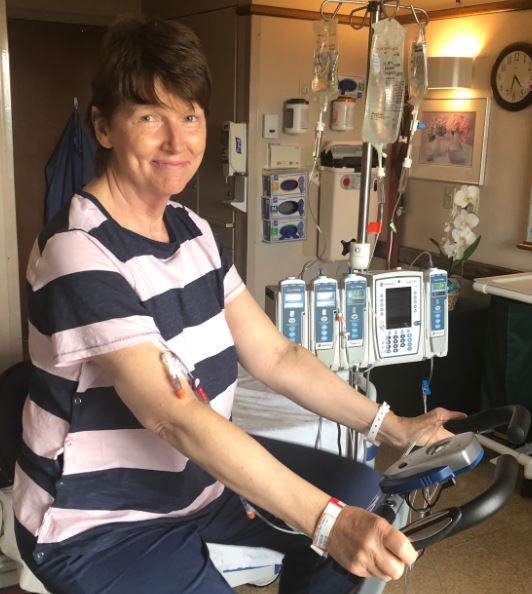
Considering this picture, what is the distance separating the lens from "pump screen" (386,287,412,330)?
207 cm

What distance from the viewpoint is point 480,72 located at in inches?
143

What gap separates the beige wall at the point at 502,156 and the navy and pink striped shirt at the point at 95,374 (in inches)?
103

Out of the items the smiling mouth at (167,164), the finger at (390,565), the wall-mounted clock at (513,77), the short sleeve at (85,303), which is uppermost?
the wall-mounted clock at (513,77)

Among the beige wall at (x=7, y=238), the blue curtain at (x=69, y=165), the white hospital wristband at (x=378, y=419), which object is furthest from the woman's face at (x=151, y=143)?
the blue curtain at (x=69, y=165)

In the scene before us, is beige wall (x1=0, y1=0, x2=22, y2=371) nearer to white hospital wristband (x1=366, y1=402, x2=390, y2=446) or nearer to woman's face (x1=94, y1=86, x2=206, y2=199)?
woman's face (x1=94, y1=86, x2=206, y2=199)

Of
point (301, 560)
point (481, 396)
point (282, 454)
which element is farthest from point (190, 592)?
point (481, 396)

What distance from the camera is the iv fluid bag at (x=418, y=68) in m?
2.11

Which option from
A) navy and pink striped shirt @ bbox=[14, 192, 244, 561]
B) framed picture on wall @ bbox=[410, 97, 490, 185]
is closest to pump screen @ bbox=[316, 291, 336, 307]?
navy and pink striped shirt @ bbox=[14, 192, 244, 561]

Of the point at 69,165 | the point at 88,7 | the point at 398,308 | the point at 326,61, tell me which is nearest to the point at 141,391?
the point at 398,308

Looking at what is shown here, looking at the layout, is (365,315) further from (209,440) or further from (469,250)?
(469,250)

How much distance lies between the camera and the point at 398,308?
2.08 metres

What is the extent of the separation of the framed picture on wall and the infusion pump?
5.71 feet

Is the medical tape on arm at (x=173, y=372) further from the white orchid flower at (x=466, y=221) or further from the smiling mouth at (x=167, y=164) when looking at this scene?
the white orchid flower at (x=466, y=221)

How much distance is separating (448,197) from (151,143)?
115 inches
